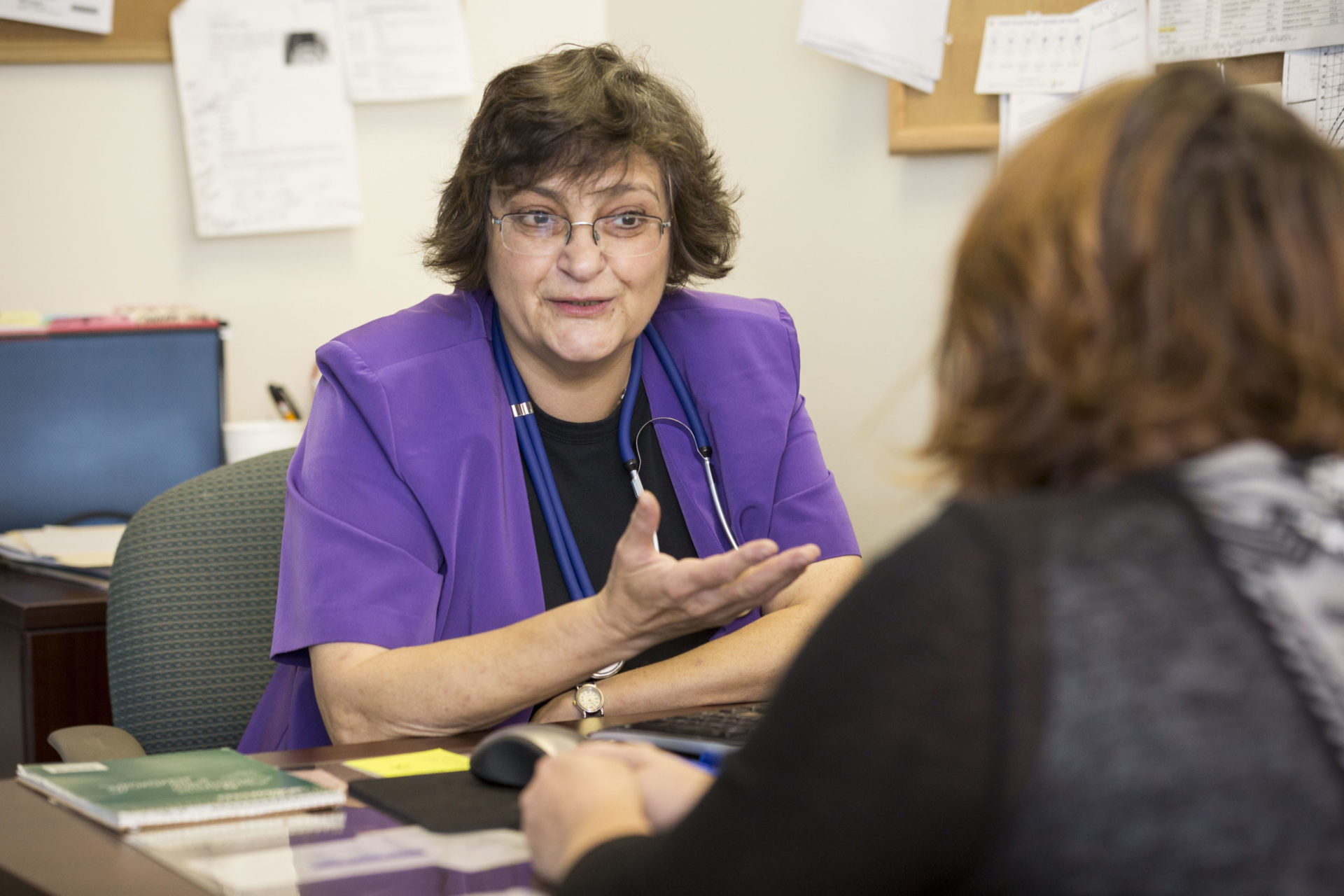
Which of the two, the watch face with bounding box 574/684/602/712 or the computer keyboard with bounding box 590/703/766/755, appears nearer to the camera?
the computer keyboard with bounding box 590/703/766/755

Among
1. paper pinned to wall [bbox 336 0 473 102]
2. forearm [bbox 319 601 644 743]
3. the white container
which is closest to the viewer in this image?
forearm [bbox 319 601 644 743]

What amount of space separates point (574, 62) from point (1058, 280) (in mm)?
1049

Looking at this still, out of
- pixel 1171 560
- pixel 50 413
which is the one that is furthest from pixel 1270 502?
pixel 50 413

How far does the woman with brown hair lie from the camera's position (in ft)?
1.43

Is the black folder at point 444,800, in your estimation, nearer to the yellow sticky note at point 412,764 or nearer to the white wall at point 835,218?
the yellow sticky note at point 412,764

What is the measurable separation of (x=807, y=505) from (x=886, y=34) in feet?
2.67

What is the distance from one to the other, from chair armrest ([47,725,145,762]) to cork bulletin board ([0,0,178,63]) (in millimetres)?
1406

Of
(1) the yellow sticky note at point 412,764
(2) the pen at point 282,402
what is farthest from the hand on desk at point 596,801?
(2) the pen at point 282,402

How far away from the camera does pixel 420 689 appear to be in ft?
3.67

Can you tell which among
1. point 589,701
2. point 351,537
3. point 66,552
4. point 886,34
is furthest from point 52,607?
point 886,34

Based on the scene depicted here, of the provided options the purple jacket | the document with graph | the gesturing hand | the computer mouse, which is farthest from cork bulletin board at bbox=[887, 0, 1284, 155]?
the computer mouse

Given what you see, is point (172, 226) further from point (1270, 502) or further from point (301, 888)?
point (1270, 502)

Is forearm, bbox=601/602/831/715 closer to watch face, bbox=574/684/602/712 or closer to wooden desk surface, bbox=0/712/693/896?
watch face, bbox=574/684/602/712

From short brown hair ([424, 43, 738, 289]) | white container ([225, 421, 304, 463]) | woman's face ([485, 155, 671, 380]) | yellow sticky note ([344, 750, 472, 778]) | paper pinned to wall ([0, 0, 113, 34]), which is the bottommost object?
yellow sticky note ([344, 750, 472, 778])
